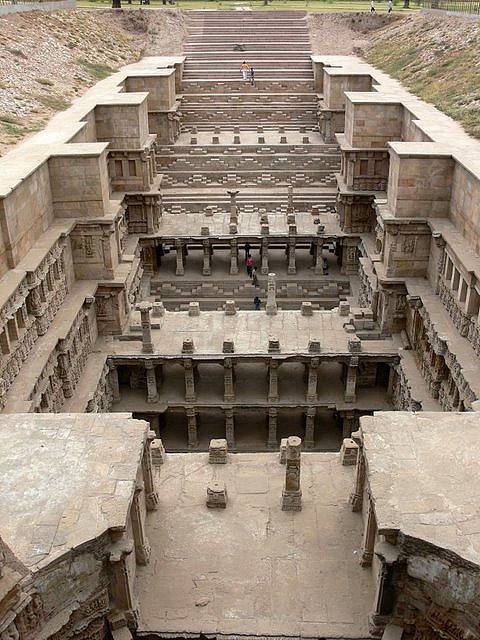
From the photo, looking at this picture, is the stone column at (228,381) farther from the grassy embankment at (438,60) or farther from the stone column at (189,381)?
the grassy embankment at (438,60)

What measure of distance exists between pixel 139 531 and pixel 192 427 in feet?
26.8

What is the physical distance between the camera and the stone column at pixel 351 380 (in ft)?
58.0

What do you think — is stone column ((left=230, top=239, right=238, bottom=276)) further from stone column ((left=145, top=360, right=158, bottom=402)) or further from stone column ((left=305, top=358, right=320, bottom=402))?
stone column ((left=305, top=358, right=320, bottom=402))

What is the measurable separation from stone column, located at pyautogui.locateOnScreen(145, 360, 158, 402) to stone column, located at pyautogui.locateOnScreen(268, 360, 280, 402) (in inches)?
130

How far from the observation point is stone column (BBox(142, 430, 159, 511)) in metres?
10.8

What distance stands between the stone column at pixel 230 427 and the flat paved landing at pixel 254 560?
17.9ft

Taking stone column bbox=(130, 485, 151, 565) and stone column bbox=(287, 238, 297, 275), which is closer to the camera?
stone column bbox=(130, 485, 151, 565)

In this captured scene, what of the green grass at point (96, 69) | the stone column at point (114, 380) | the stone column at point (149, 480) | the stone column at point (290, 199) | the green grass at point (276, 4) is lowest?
the stone column at point (114, 380)

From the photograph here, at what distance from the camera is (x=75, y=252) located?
733 inches

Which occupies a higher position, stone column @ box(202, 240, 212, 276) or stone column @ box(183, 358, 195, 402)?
stone column @ box(202, 240, 212, 276)

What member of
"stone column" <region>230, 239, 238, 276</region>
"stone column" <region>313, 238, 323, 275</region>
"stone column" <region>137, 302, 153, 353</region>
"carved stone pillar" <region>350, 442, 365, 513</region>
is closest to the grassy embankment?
"stone column" <region>313, 238, 323, 275</region>

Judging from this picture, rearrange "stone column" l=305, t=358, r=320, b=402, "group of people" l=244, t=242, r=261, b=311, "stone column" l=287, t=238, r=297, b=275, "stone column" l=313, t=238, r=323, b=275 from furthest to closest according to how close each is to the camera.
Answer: "stone column" l=313, t=238, r=323, b=275
"stone column" l=287, t=238, r=297, b=275
"group of people" l=244, t=242, r=261, b=311
"stone column" l=305, t=358, r=320, b=402

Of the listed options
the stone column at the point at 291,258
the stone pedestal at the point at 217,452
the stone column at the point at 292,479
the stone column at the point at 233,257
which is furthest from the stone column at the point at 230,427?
the stone column at the point at 291,258

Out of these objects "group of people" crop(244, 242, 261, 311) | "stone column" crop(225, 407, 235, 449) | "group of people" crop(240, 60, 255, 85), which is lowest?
"stone column" crop(225, 407, 235, 449)
